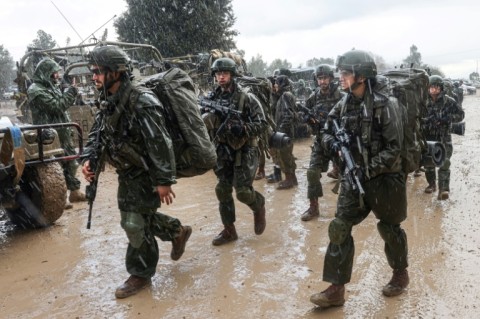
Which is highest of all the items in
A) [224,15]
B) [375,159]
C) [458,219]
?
[224,15]

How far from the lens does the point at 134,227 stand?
363cm

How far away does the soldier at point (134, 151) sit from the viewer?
3.41 m

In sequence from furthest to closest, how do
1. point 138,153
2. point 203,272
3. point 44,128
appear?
point 44,128 → point 203,272 → point 138,153

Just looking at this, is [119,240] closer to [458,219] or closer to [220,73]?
[220,73]

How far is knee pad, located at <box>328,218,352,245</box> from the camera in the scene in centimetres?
332

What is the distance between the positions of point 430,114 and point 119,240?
451cm

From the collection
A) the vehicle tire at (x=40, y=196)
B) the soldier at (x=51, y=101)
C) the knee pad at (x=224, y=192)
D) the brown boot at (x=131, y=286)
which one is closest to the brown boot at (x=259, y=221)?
the knee pad at (x=224, y=192)

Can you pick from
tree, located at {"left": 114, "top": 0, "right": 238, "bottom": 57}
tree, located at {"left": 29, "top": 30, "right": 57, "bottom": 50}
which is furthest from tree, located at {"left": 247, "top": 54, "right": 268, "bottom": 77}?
tree, located at {"left": 114, "top": 0, "right": 238, "bottom": 57}

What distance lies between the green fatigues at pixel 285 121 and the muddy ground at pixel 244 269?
1.08m

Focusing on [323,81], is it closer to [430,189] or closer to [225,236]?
[430,189]

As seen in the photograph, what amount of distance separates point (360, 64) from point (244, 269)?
6.69 ft

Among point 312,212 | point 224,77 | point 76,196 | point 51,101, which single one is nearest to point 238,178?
point 224,77

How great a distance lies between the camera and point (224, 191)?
475 cm

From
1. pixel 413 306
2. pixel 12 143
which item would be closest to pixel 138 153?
pixel 12 143
